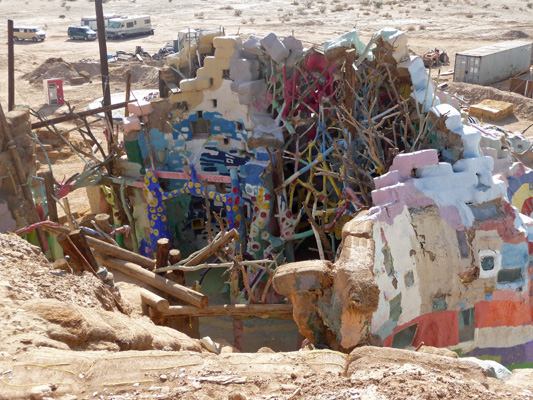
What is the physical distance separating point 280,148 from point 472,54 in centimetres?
1962

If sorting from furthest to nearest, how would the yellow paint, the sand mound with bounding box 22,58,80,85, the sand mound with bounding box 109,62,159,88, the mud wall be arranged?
the sand mound with bounding box 22,58,80,85 < the sand mound with bounding box 109,62,159,88 < the mud wall < the yellow paint

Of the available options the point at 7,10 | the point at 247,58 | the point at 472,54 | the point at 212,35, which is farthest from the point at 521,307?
the point at 7,10

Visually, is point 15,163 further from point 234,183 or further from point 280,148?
point 280,148

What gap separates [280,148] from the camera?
39.8ft

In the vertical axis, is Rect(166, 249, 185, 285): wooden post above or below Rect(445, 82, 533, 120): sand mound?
above

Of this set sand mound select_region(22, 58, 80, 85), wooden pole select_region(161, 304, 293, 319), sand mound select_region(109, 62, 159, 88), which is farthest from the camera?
sand mound select_region(22, 58, 80, 85)

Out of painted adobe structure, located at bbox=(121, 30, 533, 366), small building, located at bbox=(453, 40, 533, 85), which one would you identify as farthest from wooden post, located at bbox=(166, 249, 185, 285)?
small building, located at bbox=(453, 40, 533, 85)

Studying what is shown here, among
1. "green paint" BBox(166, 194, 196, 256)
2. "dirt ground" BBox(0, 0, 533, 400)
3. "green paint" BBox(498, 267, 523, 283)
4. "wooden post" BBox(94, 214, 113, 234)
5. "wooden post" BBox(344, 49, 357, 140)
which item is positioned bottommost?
"green paint" BBox(166, 194, 196, 256)

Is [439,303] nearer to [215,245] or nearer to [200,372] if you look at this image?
[215,245]

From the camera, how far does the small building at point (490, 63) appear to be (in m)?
28.5

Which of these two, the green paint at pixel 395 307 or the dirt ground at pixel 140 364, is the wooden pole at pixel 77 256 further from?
the green paint at pixel 395 307

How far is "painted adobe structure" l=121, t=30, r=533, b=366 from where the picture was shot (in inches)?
286

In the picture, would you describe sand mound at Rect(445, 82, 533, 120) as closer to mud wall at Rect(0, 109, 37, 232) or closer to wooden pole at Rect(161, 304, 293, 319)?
wooden pole at Rect(161, 304, 293, 319)

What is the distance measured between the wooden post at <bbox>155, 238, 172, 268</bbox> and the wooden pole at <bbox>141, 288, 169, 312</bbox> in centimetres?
74
